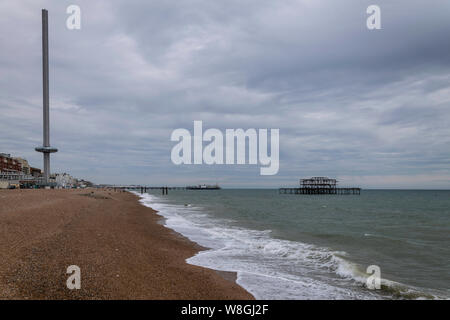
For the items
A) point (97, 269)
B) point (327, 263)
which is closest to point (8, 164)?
point (97, 269)

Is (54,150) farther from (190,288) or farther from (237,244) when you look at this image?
(190,288)

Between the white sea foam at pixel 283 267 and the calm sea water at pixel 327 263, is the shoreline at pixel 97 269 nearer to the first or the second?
the white sea foam at pixel 283 267

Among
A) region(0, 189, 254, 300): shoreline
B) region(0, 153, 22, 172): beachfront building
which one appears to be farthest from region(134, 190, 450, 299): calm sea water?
region(0, 153, 22, 172): beachfront building

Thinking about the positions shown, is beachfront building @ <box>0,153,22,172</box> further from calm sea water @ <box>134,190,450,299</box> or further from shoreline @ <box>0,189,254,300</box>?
calm sea water @ <box>134,190,450,299</box>

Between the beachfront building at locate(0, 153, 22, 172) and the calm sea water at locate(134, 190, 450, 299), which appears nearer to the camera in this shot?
the calm sea water at locate(134, 190, 450, 299)

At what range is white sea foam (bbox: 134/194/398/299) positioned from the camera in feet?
27.6

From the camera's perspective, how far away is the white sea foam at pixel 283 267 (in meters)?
8.41

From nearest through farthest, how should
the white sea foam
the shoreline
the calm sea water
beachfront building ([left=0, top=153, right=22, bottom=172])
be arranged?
the shoreline → the white sea foam → the calm sea water → beachfront building ([left=0, top=153, right=22, bottom=172])

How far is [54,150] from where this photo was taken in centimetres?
7194

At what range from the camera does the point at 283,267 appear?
1105 cm
